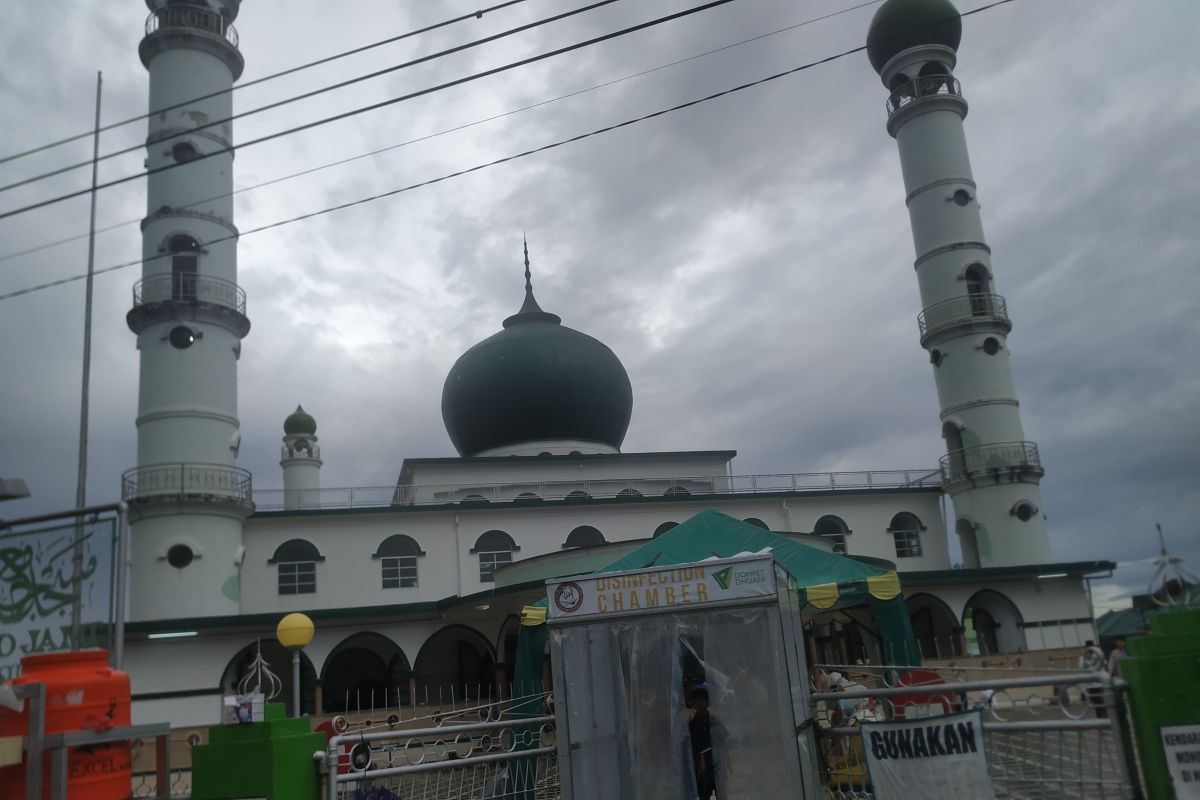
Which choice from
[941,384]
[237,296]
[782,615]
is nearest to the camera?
[782,615]

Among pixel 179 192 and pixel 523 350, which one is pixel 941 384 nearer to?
pixel 523 350

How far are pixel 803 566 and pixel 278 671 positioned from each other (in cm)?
1695

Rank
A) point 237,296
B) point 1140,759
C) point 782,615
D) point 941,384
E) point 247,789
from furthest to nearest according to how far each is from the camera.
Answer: point 941,384 < point 237,296 < point 782,615 < point 247,789 < point 1140,759

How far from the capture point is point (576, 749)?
26.5ft

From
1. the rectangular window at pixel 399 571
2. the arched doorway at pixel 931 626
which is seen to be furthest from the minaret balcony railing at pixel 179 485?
the arched doorway at pixel 931 626

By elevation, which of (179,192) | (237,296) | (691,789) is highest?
(179,192)

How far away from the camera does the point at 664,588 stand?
816 centimetres

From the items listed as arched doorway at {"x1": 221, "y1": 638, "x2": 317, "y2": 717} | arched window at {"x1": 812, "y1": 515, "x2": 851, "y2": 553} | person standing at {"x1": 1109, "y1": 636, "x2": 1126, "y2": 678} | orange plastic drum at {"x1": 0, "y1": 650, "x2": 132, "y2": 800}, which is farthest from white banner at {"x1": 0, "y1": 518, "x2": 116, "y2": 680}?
arched window at {"x1": 812, "y1": 515, "x2": 851, "y2": 553}

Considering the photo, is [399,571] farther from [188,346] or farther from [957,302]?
[957,302]

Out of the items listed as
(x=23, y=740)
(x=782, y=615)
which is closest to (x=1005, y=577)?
(x=782, y=615)

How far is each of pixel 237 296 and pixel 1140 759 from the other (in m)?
22.9

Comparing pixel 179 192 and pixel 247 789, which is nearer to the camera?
pixel 247 789

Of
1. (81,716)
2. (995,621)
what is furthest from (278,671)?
(81,716)

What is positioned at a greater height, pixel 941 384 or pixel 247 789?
pixel 941 384
